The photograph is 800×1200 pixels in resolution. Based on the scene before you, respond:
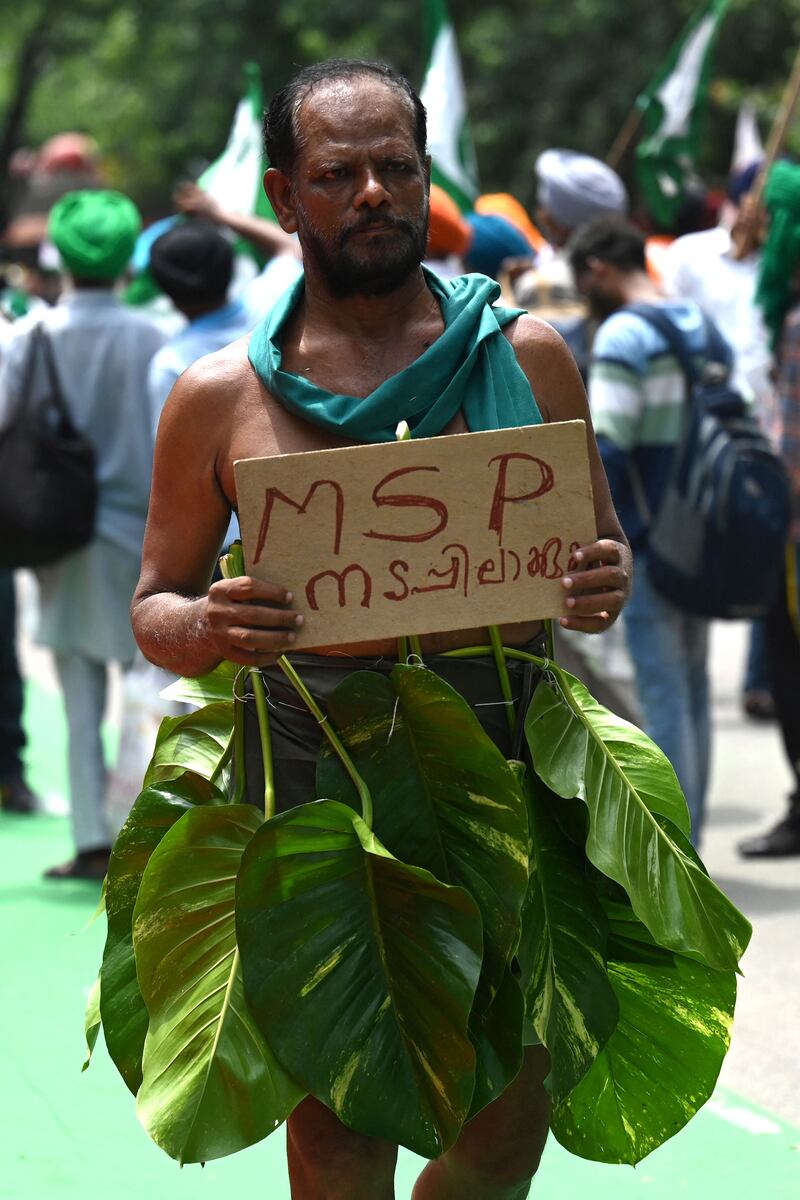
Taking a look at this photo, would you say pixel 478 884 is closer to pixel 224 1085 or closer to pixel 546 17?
pixel 224 1085

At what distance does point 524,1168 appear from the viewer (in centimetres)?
301

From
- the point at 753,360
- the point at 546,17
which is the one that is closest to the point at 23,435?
the point at 753,360

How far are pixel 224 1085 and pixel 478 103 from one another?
730 inches

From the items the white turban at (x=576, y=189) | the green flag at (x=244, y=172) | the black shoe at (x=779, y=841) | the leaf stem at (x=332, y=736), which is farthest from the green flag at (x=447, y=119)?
the leaf stem at (x=332, y=736)

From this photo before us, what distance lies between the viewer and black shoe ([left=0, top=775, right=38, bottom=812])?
7.93 meters

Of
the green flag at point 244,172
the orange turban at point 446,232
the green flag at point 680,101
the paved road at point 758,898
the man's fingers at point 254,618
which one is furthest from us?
the green flag at point 680,101

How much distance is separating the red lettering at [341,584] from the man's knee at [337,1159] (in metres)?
0.76

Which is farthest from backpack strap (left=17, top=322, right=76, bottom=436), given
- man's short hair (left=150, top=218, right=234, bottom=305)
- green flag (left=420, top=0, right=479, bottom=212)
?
green flag (left=420, top=0, right=479, bottom=212)

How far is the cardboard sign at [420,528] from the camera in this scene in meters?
2.60

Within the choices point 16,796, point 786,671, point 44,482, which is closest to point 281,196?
point 44,482

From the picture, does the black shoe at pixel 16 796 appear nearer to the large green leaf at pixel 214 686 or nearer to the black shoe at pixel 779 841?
the black shoe at pixel 779 841

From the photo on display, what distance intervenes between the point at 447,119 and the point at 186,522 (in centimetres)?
669

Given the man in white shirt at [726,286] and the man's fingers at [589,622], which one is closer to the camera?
Result: the man's fingers at [589,622]

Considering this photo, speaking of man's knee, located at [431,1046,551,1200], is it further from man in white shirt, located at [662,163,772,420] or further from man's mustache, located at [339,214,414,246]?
man in white shirt, located at [662,163,772,420]
